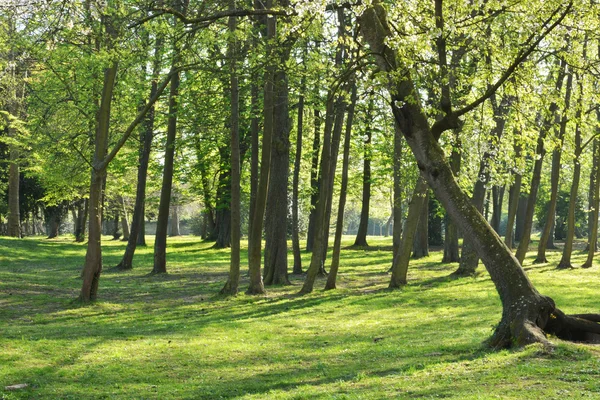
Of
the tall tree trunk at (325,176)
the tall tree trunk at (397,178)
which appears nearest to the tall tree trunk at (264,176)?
the tall tree trunk at (325,176)

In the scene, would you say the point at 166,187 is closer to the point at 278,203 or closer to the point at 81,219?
the point at 278,203

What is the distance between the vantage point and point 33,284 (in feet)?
74.1

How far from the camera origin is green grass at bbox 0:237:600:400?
8914mm

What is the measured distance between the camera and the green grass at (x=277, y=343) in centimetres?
891

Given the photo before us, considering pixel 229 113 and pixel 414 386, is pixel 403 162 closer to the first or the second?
pixel 229 113

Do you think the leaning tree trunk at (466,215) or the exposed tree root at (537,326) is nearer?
the exposed tree root at (537,326)

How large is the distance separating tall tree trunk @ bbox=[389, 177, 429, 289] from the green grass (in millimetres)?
652

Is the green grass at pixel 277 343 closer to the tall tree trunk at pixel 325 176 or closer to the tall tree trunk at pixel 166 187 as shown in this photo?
the tall tree trunk at pixel 325 176

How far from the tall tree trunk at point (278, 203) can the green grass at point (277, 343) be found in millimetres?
999

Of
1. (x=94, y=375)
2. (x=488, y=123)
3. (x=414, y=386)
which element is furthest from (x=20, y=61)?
(x=414, y=386)

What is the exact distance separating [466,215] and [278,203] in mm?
12029

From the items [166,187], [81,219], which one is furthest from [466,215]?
[81,219]

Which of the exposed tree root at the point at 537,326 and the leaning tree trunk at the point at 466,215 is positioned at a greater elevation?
the leaning tree trunk at the point at 466,215

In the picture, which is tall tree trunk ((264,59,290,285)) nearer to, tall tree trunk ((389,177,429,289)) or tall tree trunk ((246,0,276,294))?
tall tree trunk ((246,0,276,294))
